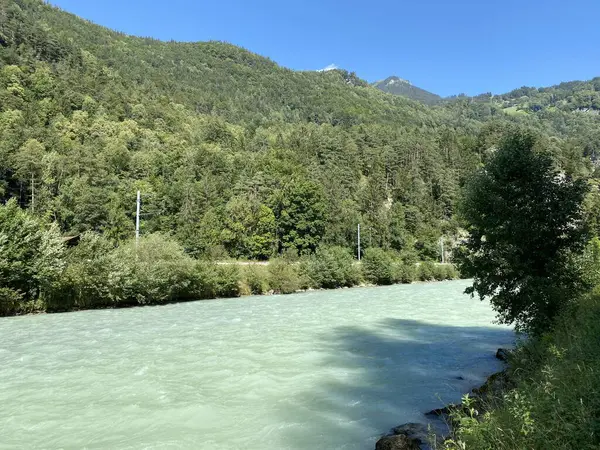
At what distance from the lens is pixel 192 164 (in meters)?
89.2

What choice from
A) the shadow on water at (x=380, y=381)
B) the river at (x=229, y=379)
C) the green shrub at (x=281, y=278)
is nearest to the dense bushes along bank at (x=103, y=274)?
the green shrub at (x=281, y=278)

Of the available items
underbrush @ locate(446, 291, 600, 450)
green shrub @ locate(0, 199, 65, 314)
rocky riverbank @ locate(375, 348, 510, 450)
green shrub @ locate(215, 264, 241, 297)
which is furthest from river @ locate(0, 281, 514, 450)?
green shrub @ locate(215, 264, 241, 297)

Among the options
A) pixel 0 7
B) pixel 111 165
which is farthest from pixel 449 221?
pixel 0 7

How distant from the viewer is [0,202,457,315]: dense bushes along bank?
81.1 feet

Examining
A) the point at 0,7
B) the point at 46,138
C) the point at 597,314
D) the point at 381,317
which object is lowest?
the point at 381,317

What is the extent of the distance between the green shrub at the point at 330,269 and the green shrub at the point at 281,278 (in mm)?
3926

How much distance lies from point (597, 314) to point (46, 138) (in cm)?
9561

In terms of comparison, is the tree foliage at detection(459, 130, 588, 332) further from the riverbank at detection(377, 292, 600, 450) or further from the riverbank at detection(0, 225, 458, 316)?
the riverbank at detection(377, 292, 600, 450)

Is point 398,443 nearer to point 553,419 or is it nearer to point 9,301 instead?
point 553,419

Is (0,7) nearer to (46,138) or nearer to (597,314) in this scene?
(46,138)

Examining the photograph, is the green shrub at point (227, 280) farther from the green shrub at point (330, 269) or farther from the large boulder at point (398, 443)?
the large boulder at point (398, 443)

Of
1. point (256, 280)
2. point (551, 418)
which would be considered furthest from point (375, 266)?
point (551, 418)

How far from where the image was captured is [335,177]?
315ft

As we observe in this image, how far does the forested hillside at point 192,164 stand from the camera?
2783 inches
